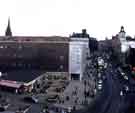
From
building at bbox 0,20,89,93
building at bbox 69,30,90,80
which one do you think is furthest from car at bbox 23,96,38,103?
building at bbox 69,30,90,80

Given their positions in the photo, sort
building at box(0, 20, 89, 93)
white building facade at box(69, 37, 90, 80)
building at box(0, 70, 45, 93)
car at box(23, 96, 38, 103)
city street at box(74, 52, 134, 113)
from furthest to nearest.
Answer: building at box(0, 20, 89, 93), white building facade at box(69, 37, 90, 80), building at box(0, 70, 45, 93), car at box(23, 96, 38, 103), city street at box(74, 52, 134, 113)

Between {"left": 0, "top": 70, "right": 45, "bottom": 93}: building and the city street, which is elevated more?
{"left": 0, "top": 70, "right": 45, "bottom": 93}: building

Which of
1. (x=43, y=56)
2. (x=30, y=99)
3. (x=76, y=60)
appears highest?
(x=43, y=56)

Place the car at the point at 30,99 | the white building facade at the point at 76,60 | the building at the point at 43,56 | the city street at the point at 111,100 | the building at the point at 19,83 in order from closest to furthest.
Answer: the city street at the point at 111,100 < the car at the point at 30,99 < the building at the point at 19,83 < the white building facade at the point at 76,60 < the building at the point at 43,56

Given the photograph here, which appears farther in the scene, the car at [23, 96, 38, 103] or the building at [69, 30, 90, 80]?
the building at [69, 30, 90, 80]

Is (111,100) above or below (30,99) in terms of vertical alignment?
below

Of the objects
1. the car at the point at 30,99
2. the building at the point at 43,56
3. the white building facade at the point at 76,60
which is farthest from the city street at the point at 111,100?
the building at the point at 43,56

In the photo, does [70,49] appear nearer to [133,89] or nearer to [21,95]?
[133,89]

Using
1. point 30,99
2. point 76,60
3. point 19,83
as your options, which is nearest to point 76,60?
point 76,60

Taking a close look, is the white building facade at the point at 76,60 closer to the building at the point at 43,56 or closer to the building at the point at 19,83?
the building at the point at 43,56

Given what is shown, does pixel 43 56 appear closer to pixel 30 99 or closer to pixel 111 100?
pixel 30 99

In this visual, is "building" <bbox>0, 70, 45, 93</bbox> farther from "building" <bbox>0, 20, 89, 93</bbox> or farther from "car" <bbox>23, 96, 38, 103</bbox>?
"building" <bbox>0, 20, 89, 93</bbox>
